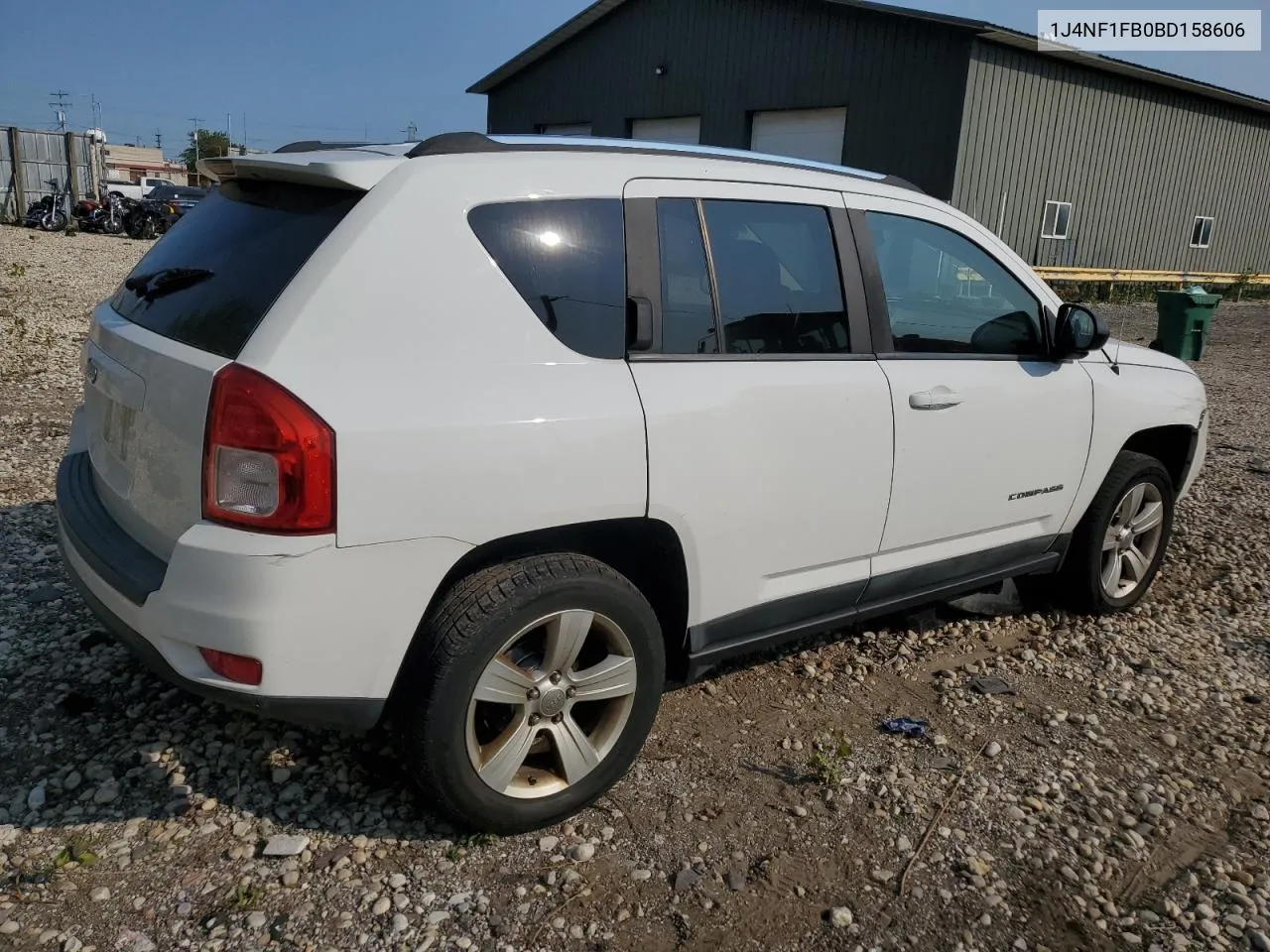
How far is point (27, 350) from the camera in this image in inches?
372

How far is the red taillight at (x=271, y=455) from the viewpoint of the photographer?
227 centimetres

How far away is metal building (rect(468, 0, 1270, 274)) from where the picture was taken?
1792 cm

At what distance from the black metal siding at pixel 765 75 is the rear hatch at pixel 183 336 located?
55.0 ft

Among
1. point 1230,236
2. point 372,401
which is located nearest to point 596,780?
point 372,401

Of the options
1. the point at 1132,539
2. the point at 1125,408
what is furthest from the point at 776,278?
the point at 1132,539

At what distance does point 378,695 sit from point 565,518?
0.66 m

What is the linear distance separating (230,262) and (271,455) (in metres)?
0.74

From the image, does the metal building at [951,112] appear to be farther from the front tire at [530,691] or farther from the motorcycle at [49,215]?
the front tire at [530,691]

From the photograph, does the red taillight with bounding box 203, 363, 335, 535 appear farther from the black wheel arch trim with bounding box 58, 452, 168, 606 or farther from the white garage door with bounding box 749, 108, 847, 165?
the white garage door with bounding box 749, 108, 847, 165

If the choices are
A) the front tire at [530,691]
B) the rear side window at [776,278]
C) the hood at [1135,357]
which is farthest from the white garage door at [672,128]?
the front tire at [530,691]

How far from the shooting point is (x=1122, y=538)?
454cm

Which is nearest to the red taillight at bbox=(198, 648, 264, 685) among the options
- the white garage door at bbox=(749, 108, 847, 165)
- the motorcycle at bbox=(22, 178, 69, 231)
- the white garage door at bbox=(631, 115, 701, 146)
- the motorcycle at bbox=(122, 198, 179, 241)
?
the white garage door at bbox=(749, 108, 847, 165)

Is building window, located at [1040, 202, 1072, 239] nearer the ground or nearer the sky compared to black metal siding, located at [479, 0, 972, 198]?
nearer the ground

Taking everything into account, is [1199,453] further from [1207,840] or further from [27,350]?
[27,350]
